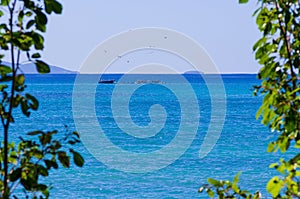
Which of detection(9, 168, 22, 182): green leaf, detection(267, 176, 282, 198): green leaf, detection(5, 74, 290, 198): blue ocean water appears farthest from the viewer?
detection(5, 74, 290, 198): blue ocean water

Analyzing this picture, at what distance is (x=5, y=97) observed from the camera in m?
1.61

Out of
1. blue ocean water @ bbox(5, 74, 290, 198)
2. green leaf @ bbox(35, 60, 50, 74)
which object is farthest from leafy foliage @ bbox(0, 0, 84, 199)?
blue ocean water @ bbox(5, 74, 290, 198)

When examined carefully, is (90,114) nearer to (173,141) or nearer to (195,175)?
(173,141)

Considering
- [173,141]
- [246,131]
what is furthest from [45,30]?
[246,131]

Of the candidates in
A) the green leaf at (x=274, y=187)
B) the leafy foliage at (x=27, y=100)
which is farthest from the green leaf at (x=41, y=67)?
the green leaf at (x=274, y=187)

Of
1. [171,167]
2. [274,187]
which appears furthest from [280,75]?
[171,167]

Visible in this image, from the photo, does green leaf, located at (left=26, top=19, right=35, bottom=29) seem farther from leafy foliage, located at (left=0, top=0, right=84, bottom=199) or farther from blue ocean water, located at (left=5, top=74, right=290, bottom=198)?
blue ocean water, located at (left=5, top=74, right=290, bottom=198)

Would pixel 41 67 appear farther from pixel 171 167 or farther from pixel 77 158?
pixel 171 167

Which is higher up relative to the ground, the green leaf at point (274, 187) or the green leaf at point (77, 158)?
the green leaf at point (77, 158)

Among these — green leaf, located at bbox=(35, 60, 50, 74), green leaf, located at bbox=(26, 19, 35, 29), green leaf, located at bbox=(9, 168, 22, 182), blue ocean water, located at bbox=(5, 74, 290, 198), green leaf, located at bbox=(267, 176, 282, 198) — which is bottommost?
blue ocean water, located at bbox=(5, 74, 290, 198)

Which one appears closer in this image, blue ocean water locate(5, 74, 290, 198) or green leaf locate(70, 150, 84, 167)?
green leaf locate(70, 150, 84, 167)

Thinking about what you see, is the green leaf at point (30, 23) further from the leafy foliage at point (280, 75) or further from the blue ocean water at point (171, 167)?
the blue ocean water at point (171, 167)

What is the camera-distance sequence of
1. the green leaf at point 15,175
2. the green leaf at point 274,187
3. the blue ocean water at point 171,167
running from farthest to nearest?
the blue ocean water at point 171,167, the green leaf at point 15,175, the green leaf at point 274,187

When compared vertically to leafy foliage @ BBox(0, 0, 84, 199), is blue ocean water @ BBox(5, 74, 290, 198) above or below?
below
